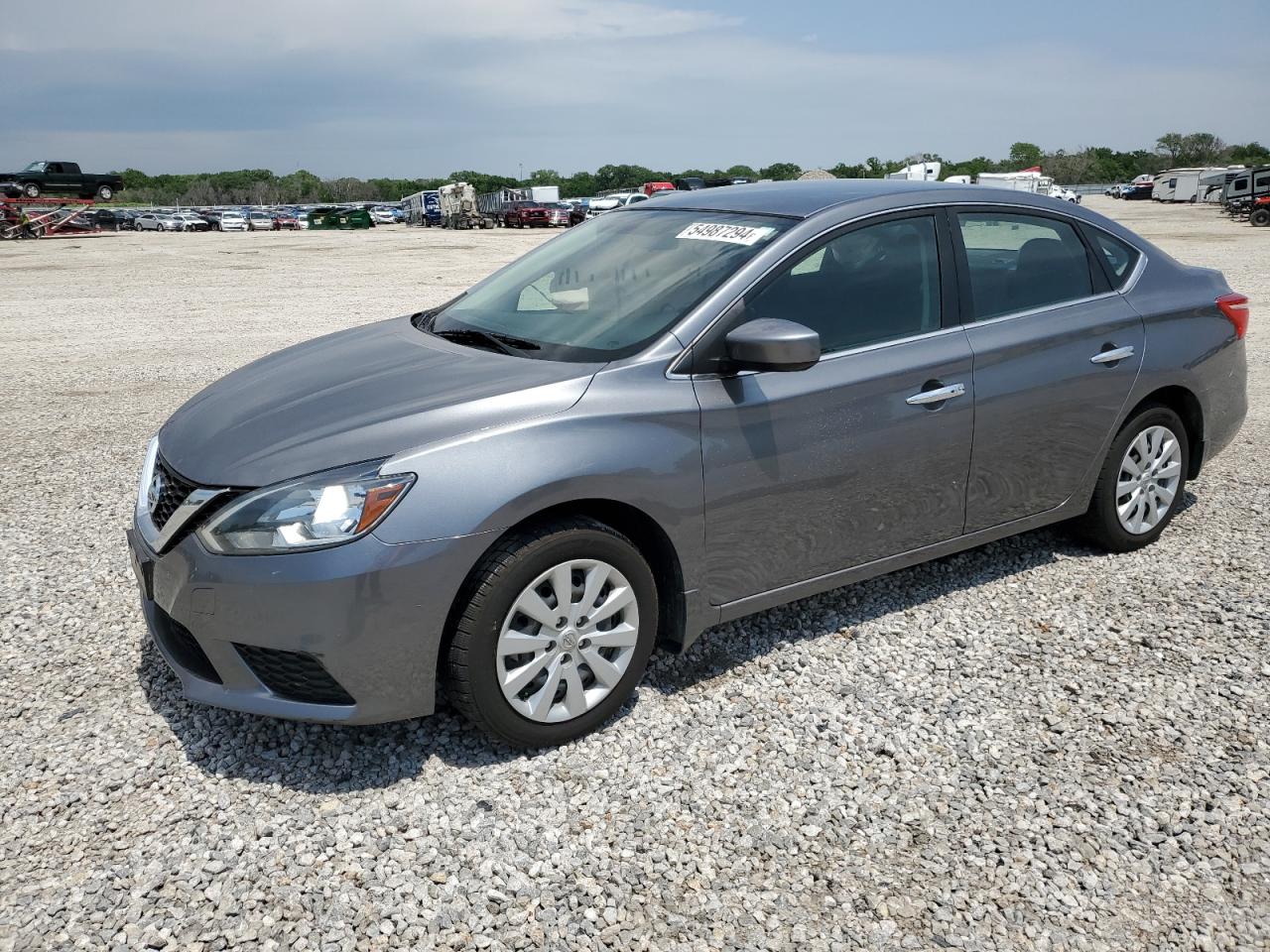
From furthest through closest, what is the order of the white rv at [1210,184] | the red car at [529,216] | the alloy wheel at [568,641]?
the white rv at [1210,184] < the red car at [529,216] < the alloy wheel at [568,641]

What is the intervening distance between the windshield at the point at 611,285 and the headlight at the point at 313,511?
34.6 inches

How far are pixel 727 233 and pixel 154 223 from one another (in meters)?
63.3

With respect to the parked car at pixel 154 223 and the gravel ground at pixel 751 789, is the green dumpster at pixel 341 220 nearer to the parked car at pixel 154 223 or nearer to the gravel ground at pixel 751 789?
the parked car at pixel 154 223

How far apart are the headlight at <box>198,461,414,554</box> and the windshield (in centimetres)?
88

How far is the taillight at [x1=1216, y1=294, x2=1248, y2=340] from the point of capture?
5070 mm

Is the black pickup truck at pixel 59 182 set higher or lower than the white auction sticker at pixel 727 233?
higher

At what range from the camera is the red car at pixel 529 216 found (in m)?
53.9

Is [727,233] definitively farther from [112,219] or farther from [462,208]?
[112,219]

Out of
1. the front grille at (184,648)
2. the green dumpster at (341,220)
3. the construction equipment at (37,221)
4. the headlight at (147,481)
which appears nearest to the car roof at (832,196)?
the headlight at (147,481)

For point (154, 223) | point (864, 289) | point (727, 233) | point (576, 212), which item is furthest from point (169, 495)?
point (154, 223)

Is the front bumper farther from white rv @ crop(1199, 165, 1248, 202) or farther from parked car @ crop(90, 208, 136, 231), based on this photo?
white rv @ crop(1199, 165, 1248, 202)

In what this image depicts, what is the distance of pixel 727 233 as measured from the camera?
13.1 ft

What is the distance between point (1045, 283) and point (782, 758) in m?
2.45

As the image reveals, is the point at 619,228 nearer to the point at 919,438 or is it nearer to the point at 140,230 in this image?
the point at 919,438
